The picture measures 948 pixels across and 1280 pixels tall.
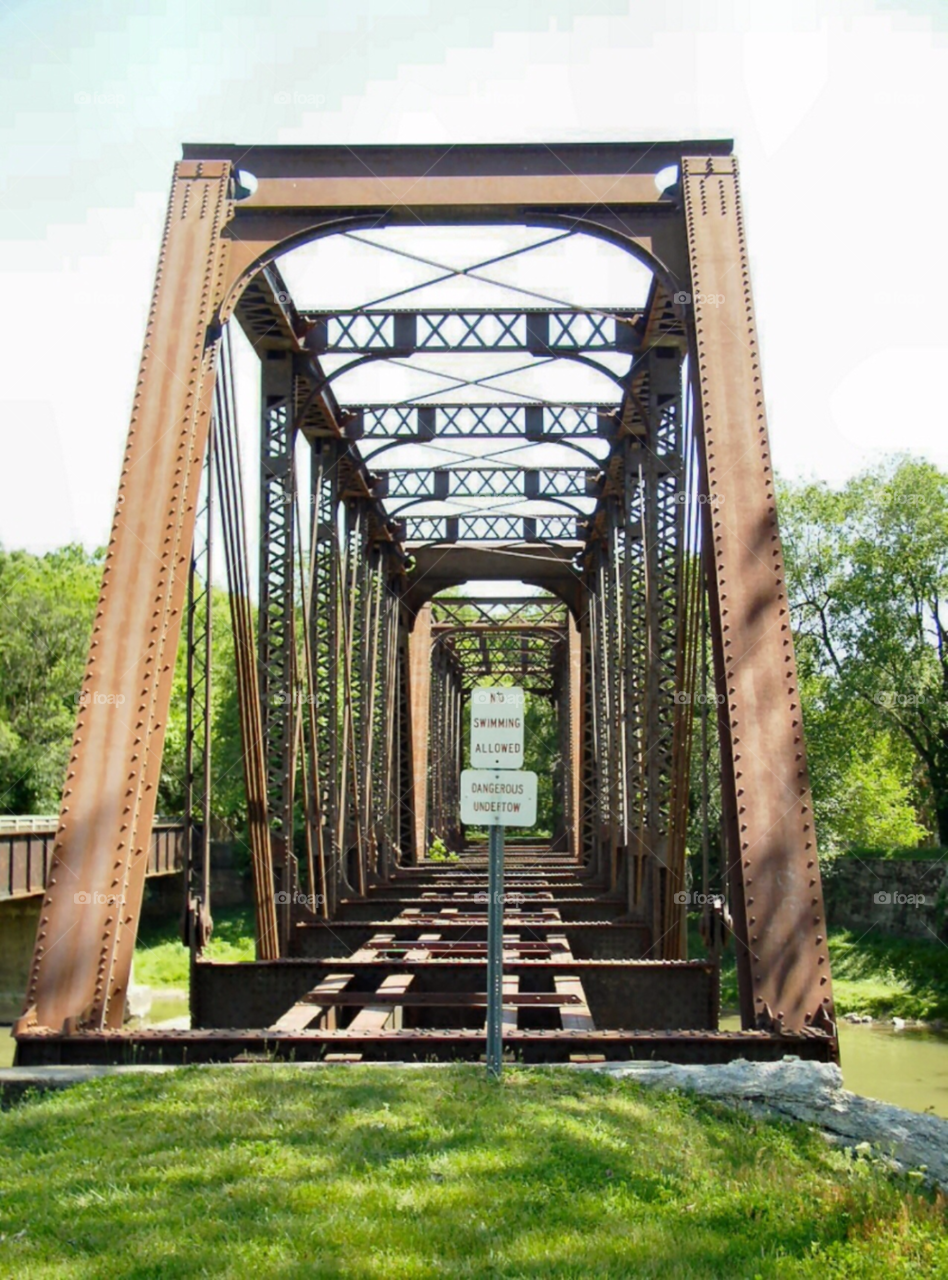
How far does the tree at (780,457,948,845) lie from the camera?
3672cm

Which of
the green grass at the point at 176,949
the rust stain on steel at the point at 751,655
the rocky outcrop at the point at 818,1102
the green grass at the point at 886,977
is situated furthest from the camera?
the green grass at the point at 176,949

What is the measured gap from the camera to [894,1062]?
24828 mm

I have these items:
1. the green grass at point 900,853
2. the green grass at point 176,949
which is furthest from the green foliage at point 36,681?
the green grass at point 900,853

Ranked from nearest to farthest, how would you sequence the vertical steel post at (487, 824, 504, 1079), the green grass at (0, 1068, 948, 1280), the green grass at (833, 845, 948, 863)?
the green grass at (0, 1068, 948, 1280) → the vertical steel post at (487, 824, 504, 1079) → the green grass at (833, 845, 948, 863)

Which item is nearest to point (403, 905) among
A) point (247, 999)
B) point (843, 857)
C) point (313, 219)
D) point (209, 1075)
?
point (247, 999)

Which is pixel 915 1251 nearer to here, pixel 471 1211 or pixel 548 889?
pixel 471 1211

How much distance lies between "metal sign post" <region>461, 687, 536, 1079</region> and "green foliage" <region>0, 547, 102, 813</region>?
39007 millimetres

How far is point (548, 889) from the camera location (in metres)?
19.6

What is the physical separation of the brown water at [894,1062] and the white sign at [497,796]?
14.6 meters

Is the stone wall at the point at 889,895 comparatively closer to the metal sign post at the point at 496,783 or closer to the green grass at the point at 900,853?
the green grass at the point at 900,853

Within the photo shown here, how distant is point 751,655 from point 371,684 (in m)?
12.1

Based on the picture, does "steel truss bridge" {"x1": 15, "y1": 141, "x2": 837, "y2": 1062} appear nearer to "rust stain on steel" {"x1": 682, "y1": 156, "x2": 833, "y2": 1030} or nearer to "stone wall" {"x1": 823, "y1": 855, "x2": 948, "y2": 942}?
"rust stain on steel" {"x1": 682, "y1": 156, "x2": 833, "y2": 1030}

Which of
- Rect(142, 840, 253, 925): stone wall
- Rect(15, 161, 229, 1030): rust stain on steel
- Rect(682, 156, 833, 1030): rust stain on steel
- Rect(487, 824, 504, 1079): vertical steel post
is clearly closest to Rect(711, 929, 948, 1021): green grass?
Rect(142, 840, 253, 925): stone wall

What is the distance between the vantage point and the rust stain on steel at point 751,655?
724cm
